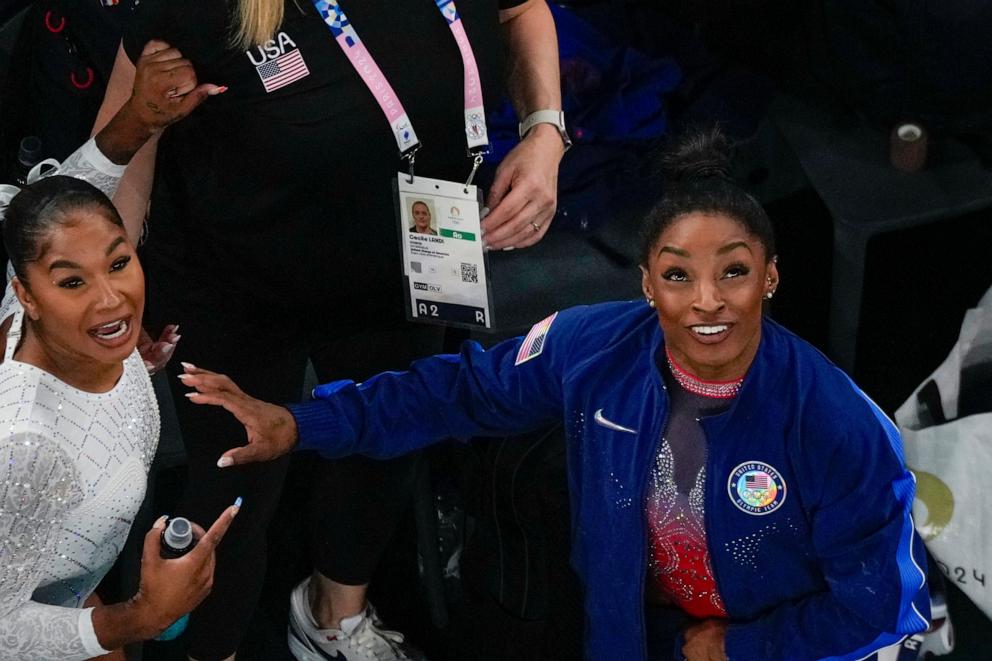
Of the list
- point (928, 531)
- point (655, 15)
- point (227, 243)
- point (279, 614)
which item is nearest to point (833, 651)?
point (928, 531)

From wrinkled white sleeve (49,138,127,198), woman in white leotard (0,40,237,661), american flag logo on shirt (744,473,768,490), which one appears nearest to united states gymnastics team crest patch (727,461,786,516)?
american flag logo on shirt (744,473,768,490)

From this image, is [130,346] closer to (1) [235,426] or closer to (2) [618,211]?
(1) [235,426]

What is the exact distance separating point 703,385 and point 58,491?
832mm

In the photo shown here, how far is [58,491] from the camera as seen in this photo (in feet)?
6.06

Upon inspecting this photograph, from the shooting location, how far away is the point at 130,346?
1847mm

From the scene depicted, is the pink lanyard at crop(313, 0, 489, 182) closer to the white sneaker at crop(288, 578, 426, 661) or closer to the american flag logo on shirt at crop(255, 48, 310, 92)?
the american flag logo on shirt at crop(255, 48, 310, 92)

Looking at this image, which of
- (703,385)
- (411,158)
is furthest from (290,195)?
(703,385)

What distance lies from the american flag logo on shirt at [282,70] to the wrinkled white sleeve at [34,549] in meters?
0.54

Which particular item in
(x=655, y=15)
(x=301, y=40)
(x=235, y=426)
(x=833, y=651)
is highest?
(x=655, y=15)

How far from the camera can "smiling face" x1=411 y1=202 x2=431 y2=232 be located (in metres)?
2.17

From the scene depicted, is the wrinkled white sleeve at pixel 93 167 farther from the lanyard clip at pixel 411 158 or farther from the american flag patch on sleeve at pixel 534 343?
the american flag patch on sleeve at pixel 534 343

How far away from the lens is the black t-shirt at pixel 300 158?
2.02 meters

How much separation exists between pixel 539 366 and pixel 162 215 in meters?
0.58

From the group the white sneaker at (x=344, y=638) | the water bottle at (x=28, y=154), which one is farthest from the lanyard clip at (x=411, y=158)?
the white sneaker at (x=344, y=638)
